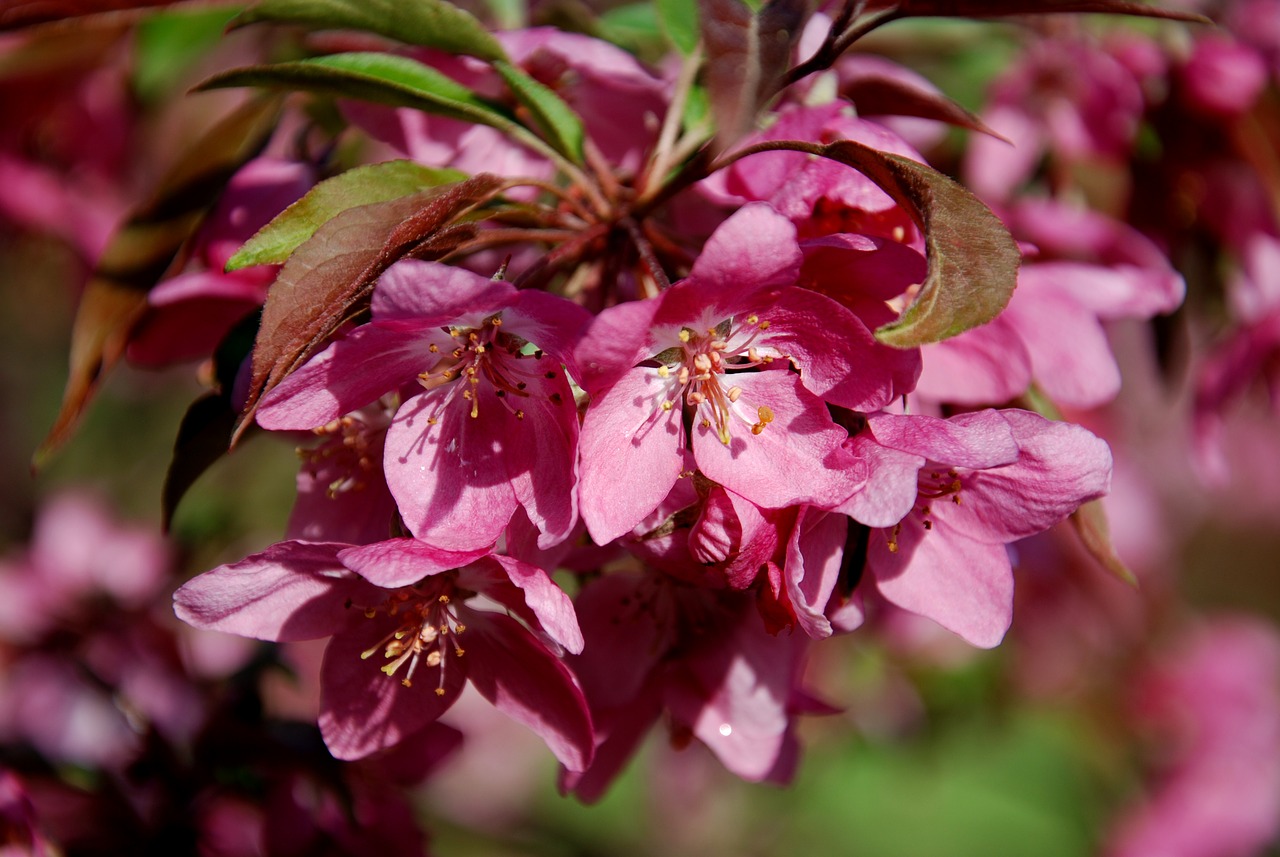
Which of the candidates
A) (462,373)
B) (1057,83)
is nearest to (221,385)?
(462,373)

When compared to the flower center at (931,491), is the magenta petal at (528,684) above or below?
below

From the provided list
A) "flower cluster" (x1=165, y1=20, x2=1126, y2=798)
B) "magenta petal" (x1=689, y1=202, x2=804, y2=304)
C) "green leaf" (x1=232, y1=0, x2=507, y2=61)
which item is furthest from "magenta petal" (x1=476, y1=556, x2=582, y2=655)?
"green leaf" (x1=232, y1=0, x2=507, y2=61)

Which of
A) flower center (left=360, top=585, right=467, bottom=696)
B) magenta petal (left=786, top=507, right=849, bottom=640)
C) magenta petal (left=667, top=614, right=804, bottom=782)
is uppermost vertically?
magenta petal (left=786, top=507, right=849, bottom=640)

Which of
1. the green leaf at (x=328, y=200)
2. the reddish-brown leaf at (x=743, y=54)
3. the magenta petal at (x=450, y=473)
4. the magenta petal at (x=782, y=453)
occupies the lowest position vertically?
the magenta petal at (x=450, y=473)

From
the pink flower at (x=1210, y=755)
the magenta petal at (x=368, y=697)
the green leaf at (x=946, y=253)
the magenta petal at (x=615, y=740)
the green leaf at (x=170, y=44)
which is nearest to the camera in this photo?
the green leaf at (x=946, y=253)

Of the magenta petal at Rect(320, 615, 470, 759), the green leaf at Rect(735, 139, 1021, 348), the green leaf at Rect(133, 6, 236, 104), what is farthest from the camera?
the green leaf at Rect(133, 6, 236, 104)

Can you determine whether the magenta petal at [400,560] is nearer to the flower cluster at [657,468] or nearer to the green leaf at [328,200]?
the flower cluster at [657,468]

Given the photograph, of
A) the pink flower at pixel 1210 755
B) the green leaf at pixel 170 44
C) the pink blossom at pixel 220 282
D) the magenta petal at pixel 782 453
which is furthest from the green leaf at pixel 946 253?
the pink flower at pixel 1210 755

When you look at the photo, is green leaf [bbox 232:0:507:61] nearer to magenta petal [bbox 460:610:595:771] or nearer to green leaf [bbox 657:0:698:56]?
green leaf [bbox 657:0:698:56]
